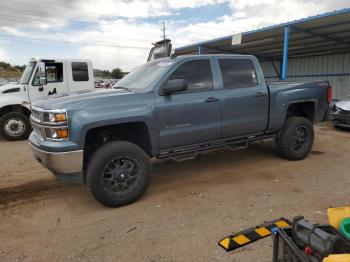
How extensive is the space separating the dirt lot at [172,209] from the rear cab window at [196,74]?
1522 millimetres

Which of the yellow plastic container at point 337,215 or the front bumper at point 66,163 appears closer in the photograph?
the yellow plastic container at point 337,215

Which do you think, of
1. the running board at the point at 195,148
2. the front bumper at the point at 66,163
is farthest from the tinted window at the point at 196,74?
the front bumper at the point at 66,163

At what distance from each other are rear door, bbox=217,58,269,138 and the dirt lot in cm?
83

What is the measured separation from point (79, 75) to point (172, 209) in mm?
7271

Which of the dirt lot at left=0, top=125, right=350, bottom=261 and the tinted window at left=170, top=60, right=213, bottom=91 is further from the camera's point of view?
the tinted window at left=170, top=60, right=213, bottom=91

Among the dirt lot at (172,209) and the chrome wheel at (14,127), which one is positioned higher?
the chrome wheel at (14,127)

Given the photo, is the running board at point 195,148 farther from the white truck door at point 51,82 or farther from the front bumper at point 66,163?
the white truck door at point 51,82

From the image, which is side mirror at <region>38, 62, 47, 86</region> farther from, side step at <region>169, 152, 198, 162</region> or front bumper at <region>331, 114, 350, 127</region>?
front bumper at <region>331, 114, 350, 127</region>

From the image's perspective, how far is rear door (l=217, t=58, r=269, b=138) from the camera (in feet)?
15.9

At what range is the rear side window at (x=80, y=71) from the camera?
32.1 feet

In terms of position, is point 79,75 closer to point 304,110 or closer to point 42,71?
point 42,71

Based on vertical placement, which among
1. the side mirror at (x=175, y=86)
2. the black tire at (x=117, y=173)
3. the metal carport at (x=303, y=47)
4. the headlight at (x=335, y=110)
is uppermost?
the metal carport at (x=303, y=47)

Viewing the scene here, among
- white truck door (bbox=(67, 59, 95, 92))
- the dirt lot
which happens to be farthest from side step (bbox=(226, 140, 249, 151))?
white truck door (bbox=(67, 59, 95, 92))

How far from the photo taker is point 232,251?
296 cm
